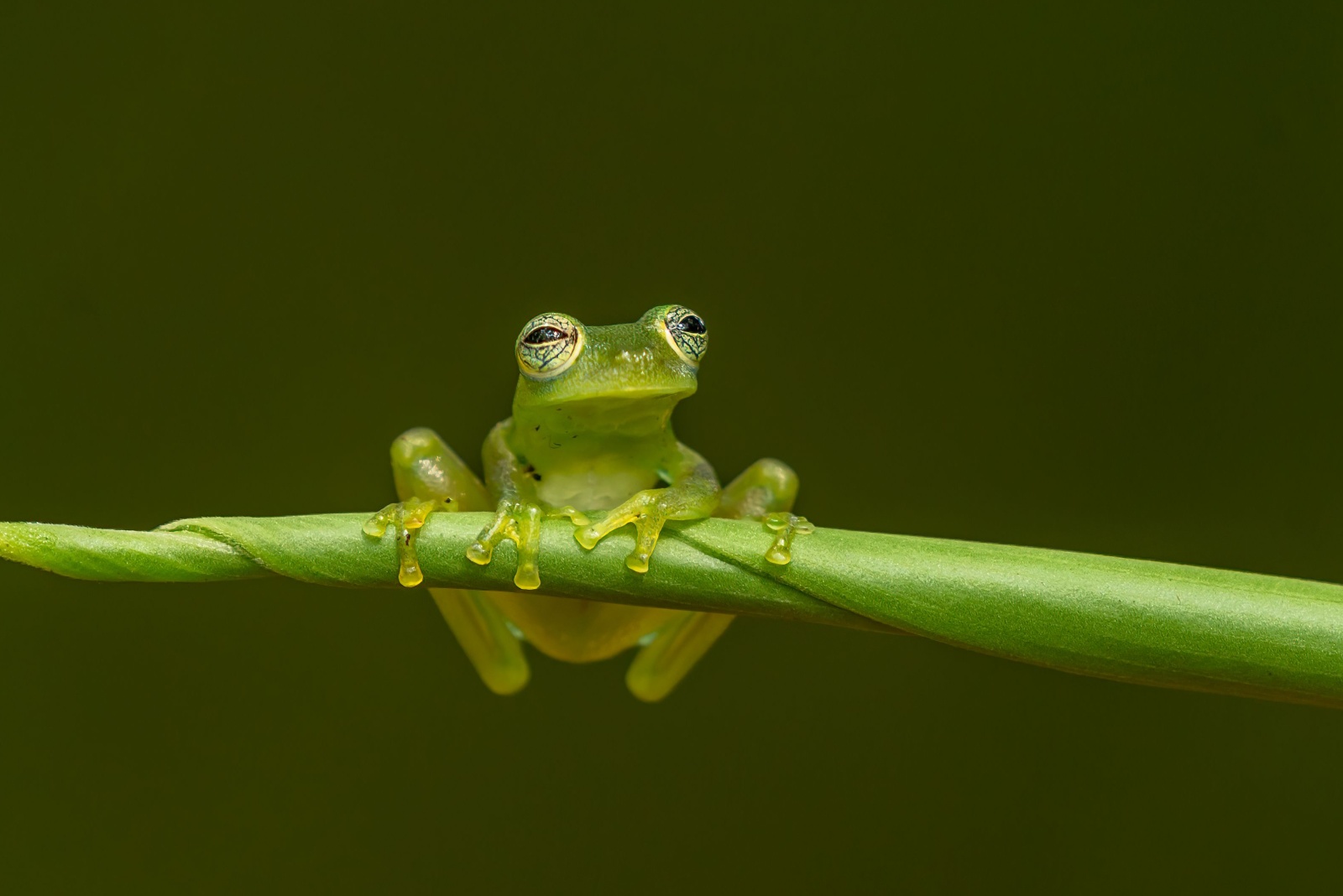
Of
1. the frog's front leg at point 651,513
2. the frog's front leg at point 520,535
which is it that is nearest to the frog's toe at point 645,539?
the frog's front leg at point 651,513

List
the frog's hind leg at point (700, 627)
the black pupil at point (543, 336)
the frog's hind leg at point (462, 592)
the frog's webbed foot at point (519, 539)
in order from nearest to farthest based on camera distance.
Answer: the frog's webbed foot at point (519, 539), the black pupil at point (543, 336), the frog's hind leg at point (462, 592), the frog's hind leg at point (700, 627)

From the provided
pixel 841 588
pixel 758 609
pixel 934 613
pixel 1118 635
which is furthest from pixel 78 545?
pixel 1118 635

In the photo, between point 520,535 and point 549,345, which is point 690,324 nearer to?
point 549,345

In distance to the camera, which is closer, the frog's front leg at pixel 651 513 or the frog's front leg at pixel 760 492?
the frog's front leg at pixel 651 513

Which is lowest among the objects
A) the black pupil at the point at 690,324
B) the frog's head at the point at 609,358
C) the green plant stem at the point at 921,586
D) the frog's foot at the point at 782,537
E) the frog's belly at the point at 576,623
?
the green plant stem at the point at 921,586

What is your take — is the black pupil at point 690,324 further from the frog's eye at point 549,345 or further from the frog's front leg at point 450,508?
the frog's front leg at point 450,508

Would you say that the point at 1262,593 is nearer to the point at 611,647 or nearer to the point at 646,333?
the point at 646,333

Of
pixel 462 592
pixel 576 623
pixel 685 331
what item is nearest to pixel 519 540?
pixel 685 331
